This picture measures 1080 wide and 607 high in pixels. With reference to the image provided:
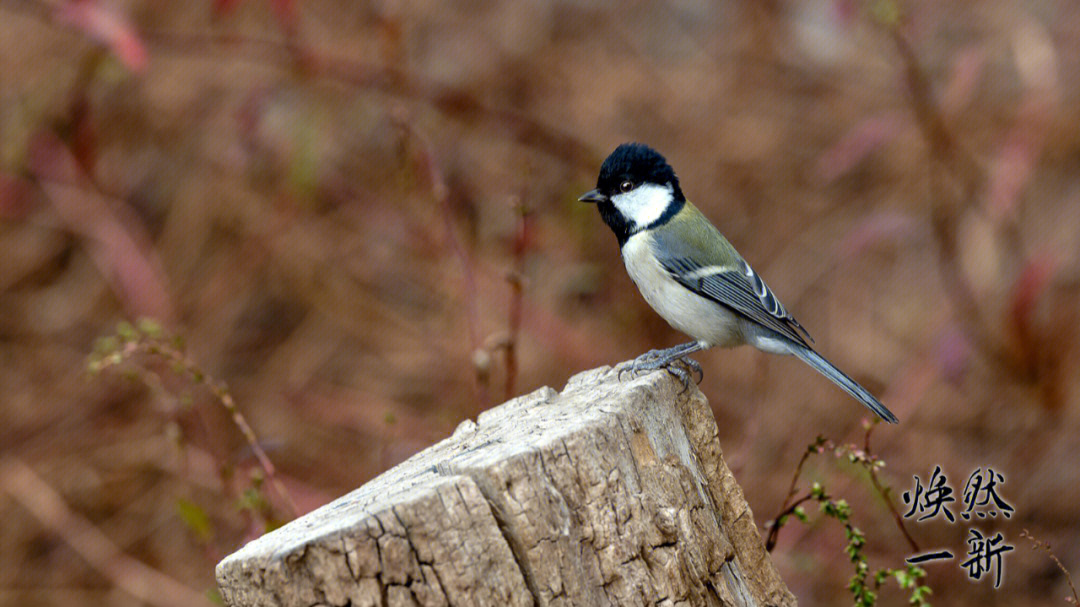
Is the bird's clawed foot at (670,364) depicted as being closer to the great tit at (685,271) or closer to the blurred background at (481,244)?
the great tit at (685,271)

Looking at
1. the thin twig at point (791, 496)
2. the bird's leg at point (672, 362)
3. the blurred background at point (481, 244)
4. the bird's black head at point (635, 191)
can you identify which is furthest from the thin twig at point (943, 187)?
the thin twig at point (791, 496)

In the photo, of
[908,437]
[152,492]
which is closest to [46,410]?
[152,492]

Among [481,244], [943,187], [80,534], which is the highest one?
[481,244]

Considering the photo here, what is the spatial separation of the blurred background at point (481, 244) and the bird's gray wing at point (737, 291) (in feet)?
2.95

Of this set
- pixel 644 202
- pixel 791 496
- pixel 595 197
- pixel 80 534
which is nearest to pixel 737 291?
pixel 644 202

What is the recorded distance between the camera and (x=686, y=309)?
307cm

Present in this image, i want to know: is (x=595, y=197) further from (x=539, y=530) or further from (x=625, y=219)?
(x=539, y=530)

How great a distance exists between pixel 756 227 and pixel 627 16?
173cm

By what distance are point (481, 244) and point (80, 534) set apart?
240cm

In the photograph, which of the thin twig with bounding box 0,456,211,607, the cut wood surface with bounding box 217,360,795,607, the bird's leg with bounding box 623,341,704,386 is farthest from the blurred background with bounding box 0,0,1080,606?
the cut wood surface with bounding box 217,360,795,607

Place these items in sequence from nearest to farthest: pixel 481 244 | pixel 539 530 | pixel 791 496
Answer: pixel 539 530, pixel 791 496, pixel 481 244

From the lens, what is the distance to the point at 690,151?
20.4ft

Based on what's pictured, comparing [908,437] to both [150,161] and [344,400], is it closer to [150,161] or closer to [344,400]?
[344,400]

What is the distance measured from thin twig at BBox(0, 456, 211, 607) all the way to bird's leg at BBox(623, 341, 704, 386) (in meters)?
2.82
